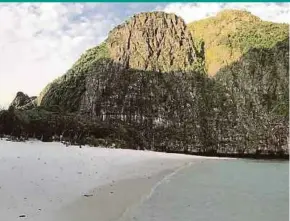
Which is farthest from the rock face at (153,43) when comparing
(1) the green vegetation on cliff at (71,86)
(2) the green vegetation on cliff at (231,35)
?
(2) the green vegetation on cliff at (231,35)

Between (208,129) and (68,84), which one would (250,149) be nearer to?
(208,129)

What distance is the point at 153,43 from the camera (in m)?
82.7

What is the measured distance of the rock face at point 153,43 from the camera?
260ft

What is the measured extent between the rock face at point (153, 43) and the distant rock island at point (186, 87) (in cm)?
18

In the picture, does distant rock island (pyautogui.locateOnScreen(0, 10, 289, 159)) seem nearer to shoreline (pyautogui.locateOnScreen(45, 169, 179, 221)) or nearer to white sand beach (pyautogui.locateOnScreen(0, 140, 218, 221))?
white sand beach (pyautogui.locateOnScreen(0, 140, 218, 221))

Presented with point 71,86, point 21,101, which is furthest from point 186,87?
point 21,101

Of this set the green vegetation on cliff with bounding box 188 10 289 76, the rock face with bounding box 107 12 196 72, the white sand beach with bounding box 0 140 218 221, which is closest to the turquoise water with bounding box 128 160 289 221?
the white sand beach with bounding box 0 140 218 221

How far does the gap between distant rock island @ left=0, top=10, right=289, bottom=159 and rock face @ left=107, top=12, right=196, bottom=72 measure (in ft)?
0.60

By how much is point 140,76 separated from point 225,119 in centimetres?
1577

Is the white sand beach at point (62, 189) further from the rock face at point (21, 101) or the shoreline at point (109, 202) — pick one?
the rock face at point (21, 101)

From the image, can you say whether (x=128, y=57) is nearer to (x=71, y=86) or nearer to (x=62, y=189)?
(x=71, y=86)

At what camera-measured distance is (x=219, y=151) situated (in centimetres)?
6606

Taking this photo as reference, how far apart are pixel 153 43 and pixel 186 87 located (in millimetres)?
11102

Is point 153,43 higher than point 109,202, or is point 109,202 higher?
point 153,43
